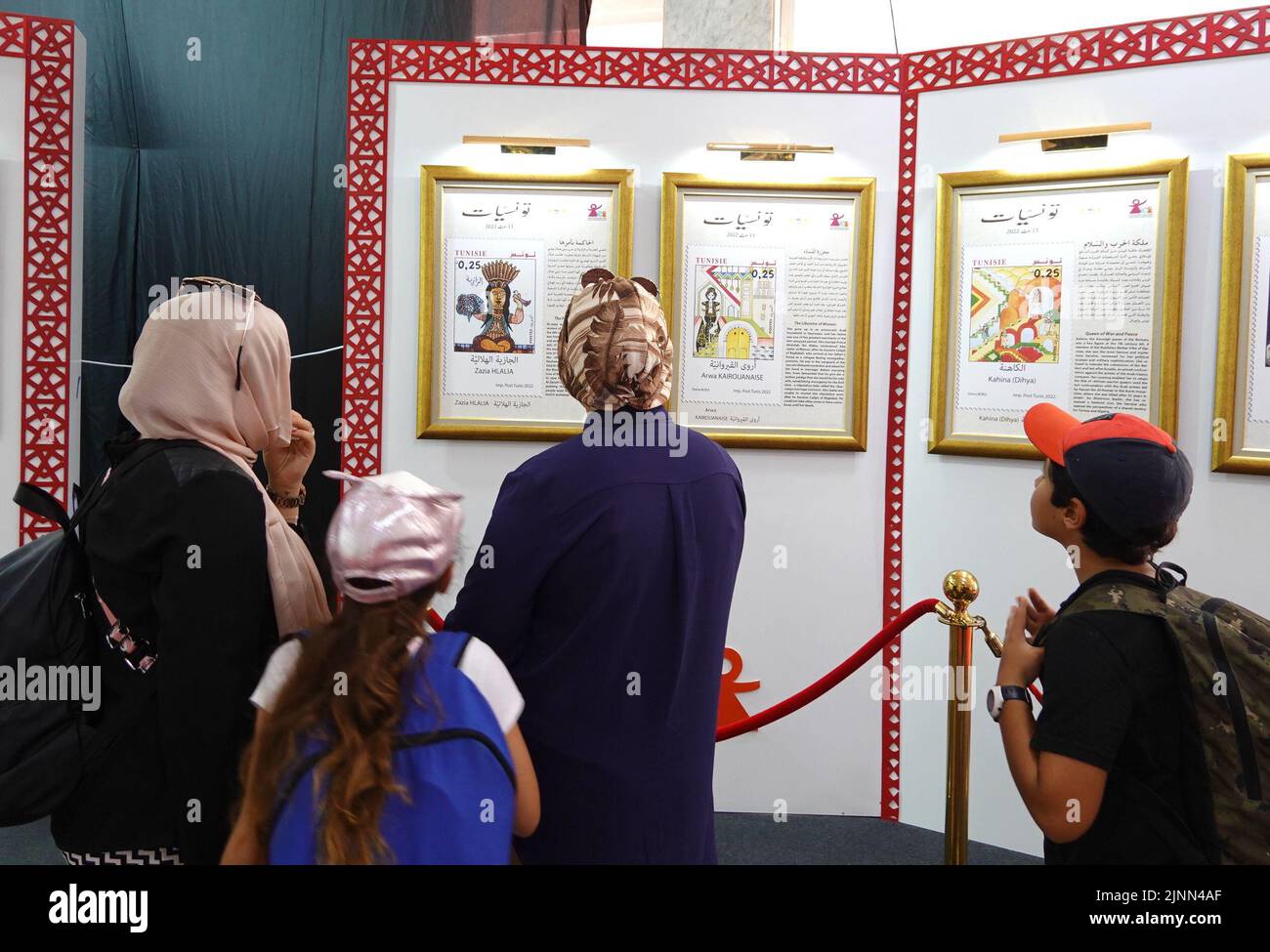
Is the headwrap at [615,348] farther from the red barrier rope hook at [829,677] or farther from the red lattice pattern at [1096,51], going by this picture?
the red lattice pattern at [1096,51]

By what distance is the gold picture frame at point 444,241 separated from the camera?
4.25 m

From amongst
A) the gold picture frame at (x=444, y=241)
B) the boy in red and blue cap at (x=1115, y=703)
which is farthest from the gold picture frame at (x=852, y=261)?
the boy in red and blue cap at (x=1115, y=703)

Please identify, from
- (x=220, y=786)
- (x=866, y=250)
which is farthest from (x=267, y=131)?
(x=220, y=786)

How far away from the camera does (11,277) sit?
13.6 ft

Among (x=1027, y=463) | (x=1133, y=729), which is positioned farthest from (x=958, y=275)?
(x=1133, y=729)

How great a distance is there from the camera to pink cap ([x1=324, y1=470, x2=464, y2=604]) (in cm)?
165

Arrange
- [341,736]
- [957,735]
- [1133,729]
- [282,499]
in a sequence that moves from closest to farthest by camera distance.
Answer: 1. [341,736]
2. [1133,729]
3. [282,499]
4. [957,735]

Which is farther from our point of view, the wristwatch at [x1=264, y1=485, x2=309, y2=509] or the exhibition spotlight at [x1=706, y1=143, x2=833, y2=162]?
the exhibition spotlight at [x1=706, y1=143, x2=833, y2=162]

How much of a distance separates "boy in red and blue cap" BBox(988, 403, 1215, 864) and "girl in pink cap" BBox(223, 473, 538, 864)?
3.29ft

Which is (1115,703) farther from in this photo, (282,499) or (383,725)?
(282,499)

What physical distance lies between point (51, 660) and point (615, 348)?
124 cm

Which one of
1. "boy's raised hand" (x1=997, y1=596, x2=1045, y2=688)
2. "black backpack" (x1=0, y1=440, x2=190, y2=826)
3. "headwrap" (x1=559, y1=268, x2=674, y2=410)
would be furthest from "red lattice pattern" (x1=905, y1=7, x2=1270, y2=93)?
"black backpack" (x1=0, y1=440, x2=190, y2=826)

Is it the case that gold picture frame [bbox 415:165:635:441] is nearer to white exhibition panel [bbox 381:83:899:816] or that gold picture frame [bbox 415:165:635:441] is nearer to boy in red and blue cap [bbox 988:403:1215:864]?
white exhibition panel [bbox 381:83:899:816]
